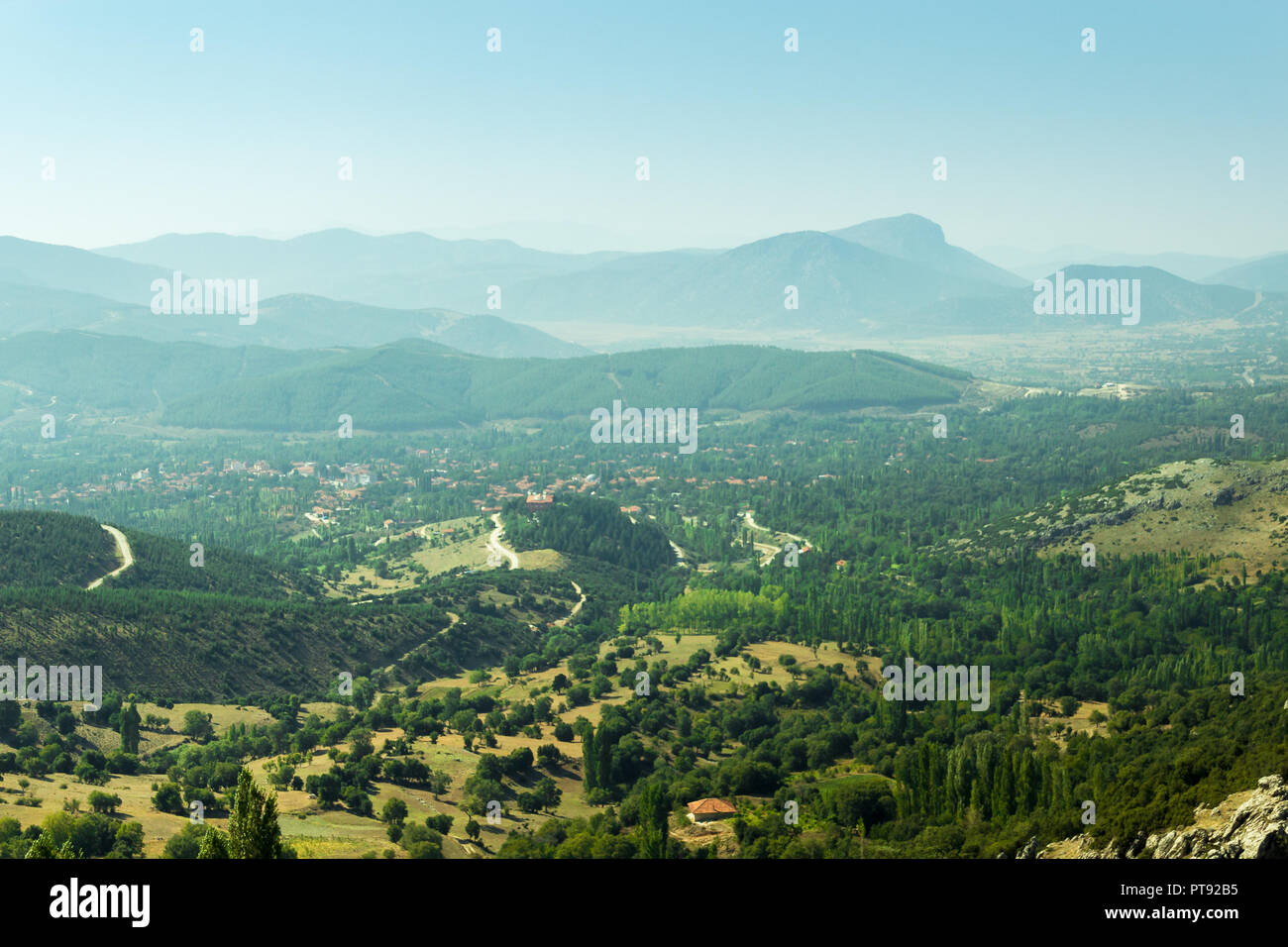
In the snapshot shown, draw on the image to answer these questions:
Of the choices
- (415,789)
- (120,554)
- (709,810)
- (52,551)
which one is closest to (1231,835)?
(709,810)

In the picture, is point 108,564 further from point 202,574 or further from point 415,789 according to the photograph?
point 415,789

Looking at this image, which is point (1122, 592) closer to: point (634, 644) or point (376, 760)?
point (634, 644)

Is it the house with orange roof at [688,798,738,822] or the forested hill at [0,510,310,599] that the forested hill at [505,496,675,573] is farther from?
the house with orange roof at [688,798,738,822]

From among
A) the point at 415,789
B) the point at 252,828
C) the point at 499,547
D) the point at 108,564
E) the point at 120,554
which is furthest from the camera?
the point at 499,547
